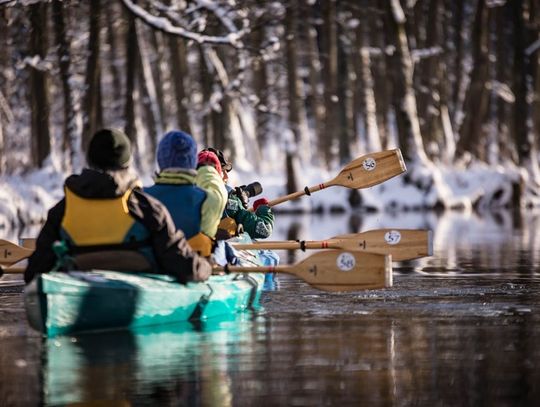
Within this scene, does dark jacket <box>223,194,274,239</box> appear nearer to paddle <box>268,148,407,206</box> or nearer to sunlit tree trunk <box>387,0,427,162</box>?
paddle <box>268,148,407,206</box>

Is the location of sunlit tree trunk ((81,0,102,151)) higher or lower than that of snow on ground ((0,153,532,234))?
A: higher

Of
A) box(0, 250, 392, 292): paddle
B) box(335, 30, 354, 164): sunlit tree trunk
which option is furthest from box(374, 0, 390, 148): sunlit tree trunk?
box(0, 250, 392, 292): paddle

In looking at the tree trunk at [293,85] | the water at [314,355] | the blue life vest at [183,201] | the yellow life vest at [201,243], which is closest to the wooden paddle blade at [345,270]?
the water at [314,355]

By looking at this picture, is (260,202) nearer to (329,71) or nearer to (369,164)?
(369,164)

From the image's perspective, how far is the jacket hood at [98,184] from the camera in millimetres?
9586

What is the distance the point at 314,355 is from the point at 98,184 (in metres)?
2.06

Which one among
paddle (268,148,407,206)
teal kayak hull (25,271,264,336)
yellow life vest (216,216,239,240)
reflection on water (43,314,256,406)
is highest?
paddle (268,148,407,206)

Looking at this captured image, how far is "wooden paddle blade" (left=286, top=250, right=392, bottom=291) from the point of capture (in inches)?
414

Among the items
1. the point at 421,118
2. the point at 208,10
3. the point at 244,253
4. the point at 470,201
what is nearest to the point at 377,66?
the point at 421,118

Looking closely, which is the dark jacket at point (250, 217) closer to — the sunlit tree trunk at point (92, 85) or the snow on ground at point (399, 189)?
the snow on ground at point (399, 189)

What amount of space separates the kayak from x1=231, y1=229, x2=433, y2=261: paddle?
226 cm

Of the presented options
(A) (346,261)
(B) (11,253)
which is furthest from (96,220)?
(B) (11,253)

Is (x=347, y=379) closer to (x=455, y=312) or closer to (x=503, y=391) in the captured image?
(x=503, y=391)

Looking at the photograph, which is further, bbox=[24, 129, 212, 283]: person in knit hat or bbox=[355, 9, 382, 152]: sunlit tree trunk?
bbox=[355, 9, 382, 152]: sunlit tree trunk
